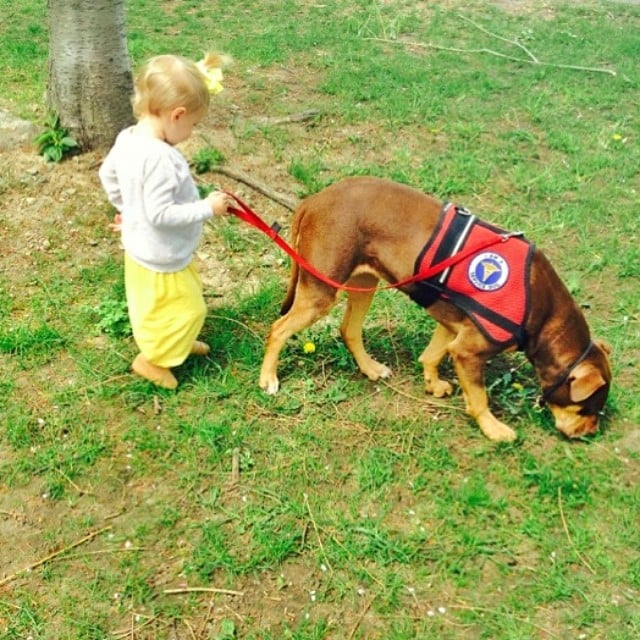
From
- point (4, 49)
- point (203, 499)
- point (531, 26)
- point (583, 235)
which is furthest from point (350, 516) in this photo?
point (531, 26)

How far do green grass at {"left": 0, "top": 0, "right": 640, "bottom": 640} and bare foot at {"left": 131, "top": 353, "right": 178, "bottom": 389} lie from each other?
2.5 inches

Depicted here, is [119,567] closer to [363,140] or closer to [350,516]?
[350,516]

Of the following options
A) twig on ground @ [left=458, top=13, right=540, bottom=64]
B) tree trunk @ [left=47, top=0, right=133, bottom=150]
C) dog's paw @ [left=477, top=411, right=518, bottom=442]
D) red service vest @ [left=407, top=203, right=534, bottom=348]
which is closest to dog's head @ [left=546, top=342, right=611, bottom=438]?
dog's paw @ [left=477, top=411, right=518, bottom=442]

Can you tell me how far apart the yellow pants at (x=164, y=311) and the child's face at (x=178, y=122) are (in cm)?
73

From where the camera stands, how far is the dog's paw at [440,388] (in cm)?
495

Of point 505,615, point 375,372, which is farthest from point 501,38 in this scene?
point 505,615

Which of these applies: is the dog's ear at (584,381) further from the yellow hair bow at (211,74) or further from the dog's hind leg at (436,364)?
the yellow hair bow at (211,74)

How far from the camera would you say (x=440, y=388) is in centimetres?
495

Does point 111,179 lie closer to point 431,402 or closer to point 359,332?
point 359,332

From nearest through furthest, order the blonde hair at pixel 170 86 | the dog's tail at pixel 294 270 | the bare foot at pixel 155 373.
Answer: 1. the blonde hair at pixel 170 86
2. the dog's tail at pixel 294 270
3. the bare foot at pixel 155 373

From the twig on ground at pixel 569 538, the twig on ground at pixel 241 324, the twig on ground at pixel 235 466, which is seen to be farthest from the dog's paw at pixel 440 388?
the twig on ground at pixel 235 466

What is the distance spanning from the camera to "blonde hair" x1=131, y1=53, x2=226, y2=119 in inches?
159

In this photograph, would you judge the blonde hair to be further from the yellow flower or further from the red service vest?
the red service vest

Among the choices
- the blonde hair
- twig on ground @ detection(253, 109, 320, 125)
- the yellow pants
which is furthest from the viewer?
twig on ground @ detection(253, 109, 320, 125)
